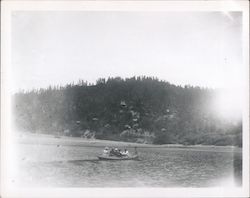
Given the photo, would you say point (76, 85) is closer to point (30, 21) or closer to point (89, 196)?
point (30, 21)

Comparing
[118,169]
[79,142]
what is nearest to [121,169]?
[118,169]

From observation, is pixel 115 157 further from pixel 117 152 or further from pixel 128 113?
pixel 128 113

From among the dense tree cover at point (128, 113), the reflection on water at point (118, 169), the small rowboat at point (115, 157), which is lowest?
the reflection on water at point (118, 169)

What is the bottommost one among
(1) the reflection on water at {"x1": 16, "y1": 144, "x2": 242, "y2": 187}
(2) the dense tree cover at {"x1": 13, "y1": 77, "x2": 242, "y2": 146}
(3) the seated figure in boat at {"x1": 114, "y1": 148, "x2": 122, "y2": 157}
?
(1) the reflection on water at {"x1": 16, "y1": 144, "x2": 242, "y2": 187}

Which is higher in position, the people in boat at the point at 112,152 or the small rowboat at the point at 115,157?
the people in boat at the point at 112,152

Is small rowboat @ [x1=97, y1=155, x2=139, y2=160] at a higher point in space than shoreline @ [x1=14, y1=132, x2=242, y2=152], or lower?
lower
